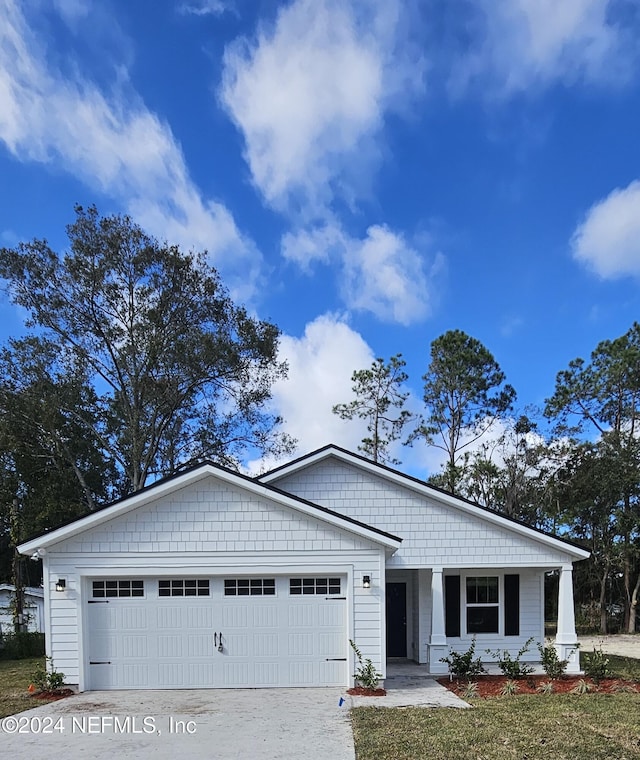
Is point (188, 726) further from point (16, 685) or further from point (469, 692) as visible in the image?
point (16, 685)

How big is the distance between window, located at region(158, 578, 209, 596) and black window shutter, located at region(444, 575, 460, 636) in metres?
5.77

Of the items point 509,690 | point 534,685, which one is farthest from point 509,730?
point 534,685

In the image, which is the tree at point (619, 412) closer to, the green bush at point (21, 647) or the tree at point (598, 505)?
the tree at point (598, 505)

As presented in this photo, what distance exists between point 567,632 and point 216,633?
7267mm

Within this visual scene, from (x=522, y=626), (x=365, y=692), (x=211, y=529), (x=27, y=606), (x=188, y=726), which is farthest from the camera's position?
(x=27, y=606)

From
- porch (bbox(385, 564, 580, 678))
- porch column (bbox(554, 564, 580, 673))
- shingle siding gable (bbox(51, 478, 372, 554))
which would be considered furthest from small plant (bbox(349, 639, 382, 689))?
porch column (bbox(554, 564, 580, 673))

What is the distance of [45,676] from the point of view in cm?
1023

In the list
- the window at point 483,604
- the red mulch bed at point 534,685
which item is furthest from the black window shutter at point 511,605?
the red mulch bed at point 534,685

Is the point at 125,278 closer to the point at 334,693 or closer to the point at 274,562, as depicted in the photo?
the point at 274,562

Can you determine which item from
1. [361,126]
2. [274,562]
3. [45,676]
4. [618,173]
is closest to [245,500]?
[274,562]

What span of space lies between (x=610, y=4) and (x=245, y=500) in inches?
439

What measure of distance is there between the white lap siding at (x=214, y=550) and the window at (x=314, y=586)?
239 millimetres

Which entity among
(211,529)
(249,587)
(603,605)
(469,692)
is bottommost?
(603,605)

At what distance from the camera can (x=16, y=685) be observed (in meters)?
11.7
